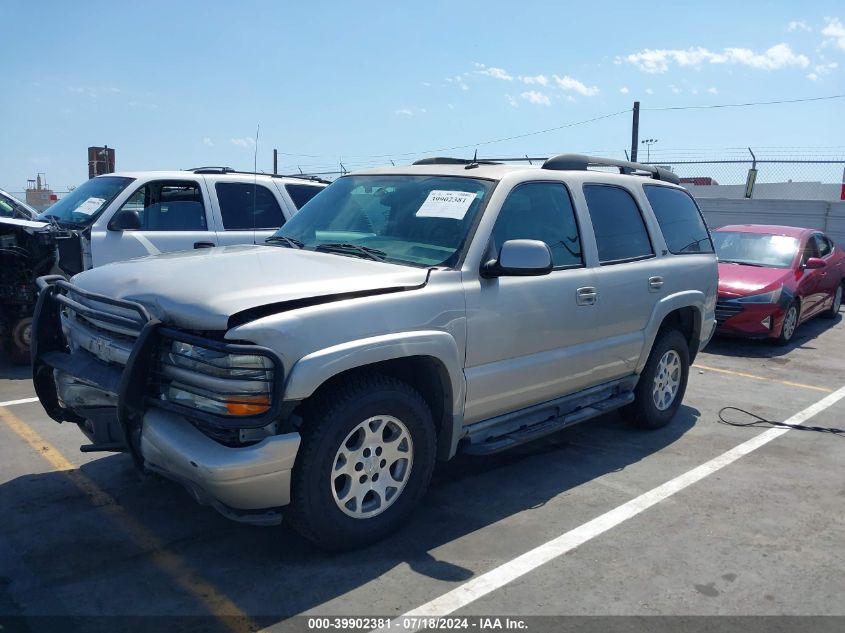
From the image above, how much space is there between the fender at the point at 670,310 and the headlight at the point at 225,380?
3.34 metres

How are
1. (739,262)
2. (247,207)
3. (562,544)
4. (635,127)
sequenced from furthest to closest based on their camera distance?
1. (635,127)
2. (739,262)
3. (247,207)
4. (562,544)

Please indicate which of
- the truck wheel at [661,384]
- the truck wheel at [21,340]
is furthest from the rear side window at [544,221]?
the truck wheel at [21,340]

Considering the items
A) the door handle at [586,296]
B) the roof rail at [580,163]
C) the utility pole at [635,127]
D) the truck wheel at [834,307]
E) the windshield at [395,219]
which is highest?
the utility pole at [635,127]

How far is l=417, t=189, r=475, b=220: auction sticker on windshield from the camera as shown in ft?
14.1

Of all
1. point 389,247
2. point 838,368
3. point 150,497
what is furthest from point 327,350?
point 838,368

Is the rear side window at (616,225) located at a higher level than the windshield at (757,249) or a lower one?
higher

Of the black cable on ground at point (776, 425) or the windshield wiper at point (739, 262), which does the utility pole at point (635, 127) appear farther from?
the black cable on ground at point (776, 425)

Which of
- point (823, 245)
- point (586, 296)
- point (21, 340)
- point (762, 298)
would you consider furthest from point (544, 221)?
point (823, 245)

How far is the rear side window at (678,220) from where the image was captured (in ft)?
19.5

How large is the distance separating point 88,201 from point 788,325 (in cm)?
893

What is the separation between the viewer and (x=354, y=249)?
14.1 feet

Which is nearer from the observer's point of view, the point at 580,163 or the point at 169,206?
the point at 580,163

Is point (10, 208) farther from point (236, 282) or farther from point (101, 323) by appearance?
point (236, 282)

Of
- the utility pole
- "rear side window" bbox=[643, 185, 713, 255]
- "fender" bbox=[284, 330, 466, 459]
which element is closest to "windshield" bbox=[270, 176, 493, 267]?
"fender" bbox=[284, 330, 466, 459]
